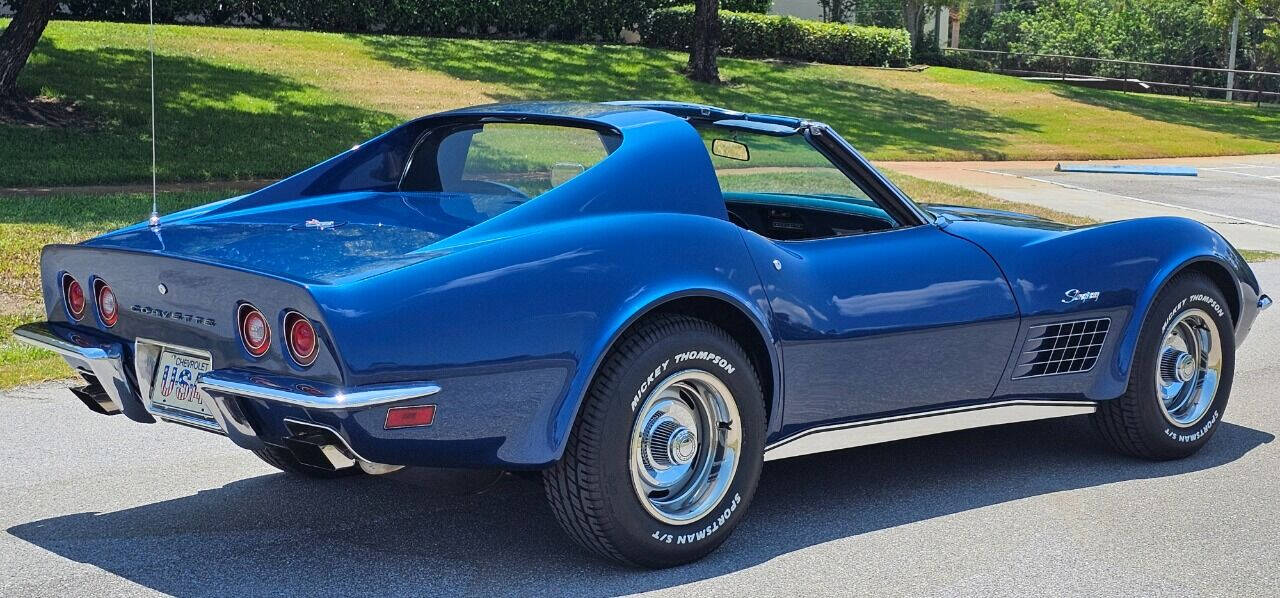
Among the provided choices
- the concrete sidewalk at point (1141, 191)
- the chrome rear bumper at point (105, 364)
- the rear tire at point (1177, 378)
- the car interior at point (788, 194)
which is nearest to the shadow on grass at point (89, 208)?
the chrome rear bumper at point (105, 364)

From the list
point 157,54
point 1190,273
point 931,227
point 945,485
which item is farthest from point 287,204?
point 157,54

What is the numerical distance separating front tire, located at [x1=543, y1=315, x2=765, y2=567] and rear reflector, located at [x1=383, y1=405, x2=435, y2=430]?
0.42 meters

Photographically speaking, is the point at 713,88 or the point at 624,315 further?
the point at 713,88

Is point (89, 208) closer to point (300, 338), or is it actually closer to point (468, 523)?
point (468, 523)

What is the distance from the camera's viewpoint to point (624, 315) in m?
4.05

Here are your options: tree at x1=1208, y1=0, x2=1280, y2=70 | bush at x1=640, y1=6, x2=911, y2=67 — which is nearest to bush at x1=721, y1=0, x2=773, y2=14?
bush at x1=640, y1=6, x2=911, y2=67

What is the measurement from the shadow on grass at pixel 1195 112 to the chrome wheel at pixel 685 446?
1178 inches

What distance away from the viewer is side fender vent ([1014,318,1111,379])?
16.9ft

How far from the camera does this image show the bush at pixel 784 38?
3105 centimetres

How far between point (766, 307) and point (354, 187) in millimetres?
1625

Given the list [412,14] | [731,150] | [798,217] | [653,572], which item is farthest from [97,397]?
[412,14]

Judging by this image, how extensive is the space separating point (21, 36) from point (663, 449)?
520 inches

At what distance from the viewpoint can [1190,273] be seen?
5664 millimetres

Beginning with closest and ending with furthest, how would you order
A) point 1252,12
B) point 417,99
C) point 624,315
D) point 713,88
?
1. point 624,315
2. point 417,99
3. point 713,88
4. point 1252,12
